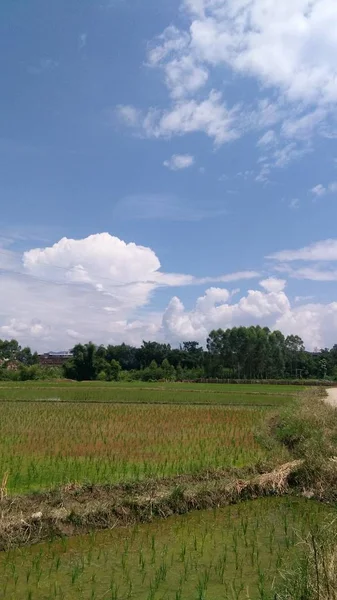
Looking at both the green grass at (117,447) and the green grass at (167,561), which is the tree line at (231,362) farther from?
the green grass at (167,561)

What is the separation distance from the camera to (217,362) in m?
74.1

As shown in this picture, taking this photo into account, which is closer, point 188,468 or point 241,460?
point 188,468

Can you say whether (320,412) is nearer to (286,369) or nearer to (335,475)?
(335,475)

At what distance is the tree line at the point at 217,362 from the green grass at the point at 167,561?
56.2 m

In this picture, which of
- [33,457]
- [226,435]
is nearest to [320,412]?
[226,435]

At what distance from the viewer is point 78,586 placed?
15.5 feet

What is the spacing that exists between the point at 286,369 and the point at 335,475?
74914mm

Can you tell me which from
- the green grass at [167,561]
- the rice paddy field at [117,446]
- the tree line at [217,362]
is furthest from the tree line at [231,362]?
the green grass at [167,561]

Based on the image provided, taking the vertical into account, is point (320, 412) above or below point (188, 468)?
above

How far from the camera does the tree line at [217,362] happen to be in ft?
217

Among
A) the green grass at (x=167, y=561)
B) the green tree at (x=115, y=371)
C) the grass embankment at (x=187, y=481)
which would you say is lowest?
the green grass at (x=167, y=561)

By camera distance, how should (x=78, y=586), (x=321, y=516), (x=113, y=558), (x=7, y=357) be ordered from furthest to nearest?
(x=7, y=357)
(x=321, y=516)
(x=113, y=558)
(x=78, y=586)

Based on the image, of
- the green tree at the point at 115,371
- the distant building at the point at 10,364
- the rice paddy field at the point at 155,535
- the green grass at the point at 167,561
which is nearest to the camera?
the green grass at the point at 167,561

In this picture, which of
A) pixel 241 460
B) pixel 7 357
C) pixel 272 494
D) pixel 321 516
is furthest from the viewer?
pixel 7 357
